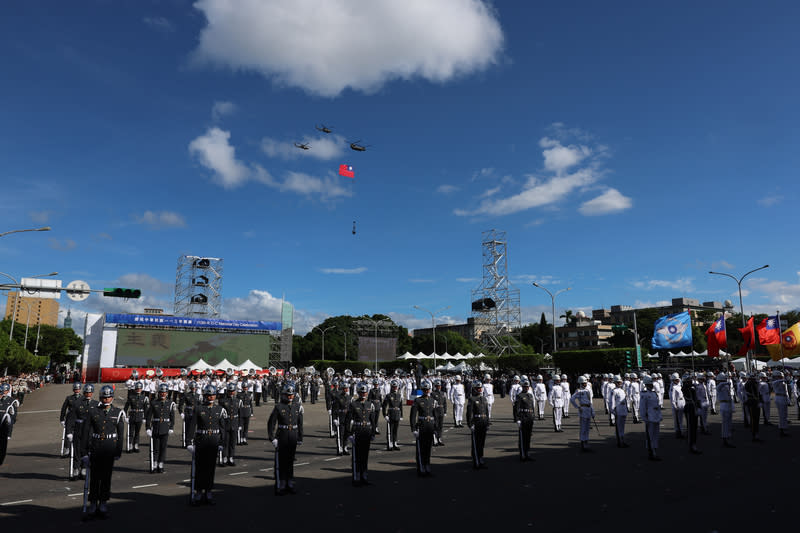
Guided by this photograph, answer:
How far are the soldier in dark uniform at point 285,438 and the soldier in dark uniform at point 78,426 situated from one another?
14.9 ft

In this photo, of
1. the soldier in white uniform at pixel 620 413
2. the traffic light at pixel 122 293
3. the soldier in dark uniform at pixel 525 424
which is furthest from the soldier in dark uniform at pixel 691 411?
the traffic light at pixel 122 293

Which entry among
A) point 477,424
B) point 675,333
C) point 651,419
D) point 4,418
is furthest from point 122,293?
point 675,333

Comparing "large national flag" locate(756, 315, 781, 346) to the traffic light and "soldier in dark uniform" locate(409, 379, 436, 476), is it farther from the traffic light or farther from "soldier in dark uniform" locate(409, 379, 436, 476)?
the traffic light

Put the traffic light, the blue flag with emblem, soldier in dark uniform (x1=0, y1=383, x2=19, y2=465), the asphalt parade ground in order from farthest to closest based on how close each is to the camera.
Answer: the blue flag with emblem
the traffic light
soldier in dark uniform (x1=0, y1=383, x2=19, y2=465)
the asphalt parade ground

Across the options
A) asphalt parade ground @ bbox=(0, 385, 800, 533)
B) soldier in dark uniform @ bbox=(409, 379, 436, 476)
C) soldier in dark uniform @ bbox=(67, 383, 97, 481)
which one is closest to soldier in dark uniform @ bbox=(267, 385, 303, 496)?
asphalt parade ground @ bbox=(0, 385, 800, 533)

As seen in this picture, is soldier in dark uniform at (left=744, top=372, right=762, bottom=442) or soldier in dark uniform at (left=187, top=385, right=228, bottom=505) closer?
soldier in dark uniform at (left=187, top=385, right=228, bottom=505)

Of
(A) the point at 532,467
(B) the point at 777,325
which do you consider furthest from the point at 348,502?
(B) the point at 777,325

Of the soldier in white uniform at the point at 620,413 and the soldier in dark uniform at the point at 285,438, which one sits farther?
the soldier in white uniform at the point at 620,413

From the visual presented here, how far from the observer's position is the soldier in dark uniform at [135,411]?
16048mm

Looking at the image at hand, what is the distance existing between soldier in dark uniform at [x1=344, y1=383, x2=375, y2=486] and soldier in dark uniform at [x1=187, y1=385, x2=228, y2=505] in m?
2.80

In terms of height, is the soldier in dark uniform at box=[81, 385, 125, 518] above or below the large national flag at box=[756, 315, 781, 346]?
below

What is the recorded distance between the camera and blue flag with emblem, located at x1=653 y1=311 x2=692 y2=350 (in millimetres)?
33281

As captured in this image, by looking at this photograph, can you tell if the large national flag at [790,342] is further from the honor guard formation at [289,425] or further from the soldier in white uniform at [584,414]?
the soldier in white uniform at [584,414]

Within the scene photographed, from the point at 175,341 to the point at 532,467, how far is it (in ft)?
223
